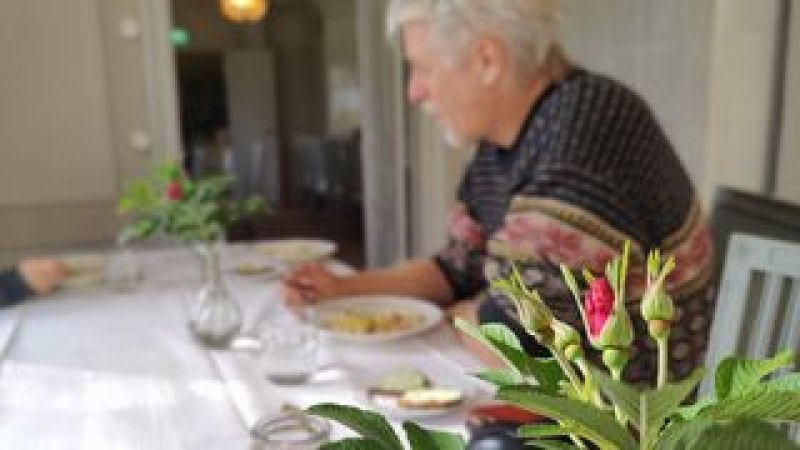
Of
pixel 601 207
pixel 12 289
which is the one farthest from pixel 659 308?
pixel 12 289

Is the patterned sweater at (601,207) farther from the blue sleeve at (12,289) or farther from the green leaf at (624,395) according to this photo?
the blue sleeve at (12,289)

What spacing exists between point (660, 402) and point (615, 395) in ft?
0.06

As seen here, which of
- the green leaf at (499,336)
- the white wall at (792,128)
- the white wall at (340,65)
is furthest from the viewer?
the white wall at (340,65)

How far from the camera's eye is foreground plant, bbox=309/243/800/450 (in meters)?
0.33

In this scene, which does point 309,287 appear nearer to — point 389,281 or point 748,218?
point 389,281

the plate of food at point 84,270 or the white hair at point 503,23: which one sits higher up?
the white hair at point 503,23

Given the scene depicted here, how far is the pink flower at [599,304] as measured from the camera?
37cm

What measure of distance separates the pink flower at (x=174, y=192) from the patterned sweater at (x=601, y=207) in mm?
577

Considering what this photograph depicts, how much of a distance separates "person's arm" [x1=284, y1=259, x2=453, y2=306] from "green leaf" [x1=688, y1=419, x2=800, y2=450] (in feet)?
4.10

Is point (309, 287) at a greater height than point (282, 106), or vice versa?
point (282, 106)

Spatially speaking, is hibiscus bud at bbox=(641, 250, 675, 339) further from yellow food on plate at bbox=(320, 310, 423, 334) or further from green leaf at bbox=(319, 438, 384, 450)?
yellow food on plate at bbox=(320, 310, 423, 334)

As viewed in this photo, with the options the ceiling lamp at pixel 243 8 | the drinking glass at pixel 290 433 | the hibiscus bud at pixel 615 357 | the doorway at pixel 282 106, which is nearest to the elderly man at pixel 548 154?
the drinking glass at pixel 290 433

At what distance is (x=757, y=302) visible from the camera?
3.45ft

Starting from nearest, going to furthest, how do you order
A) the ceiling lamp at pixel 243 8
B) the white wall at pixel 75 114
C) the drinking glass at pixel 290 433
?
the drinking glass at pixel 290 433
the white wall at pixel 75 114
the ceiling lamp at pixel 243 8
